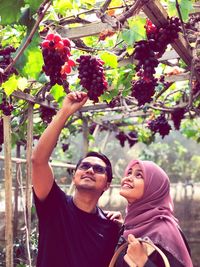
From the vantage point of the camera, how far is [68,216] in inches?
85.5

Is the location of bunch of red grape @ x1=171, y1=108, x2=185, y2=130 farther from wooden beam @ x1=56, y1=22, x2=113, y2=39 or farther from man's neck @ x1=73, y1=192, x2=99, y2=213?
man's neck @ x1=73, y1=192, x2=99, y2=213

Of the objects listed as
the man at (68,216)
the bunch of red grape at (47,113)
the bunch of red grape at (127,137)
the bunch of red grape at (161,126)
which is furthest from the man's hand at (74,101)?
the bunch of red grape at (127,137)

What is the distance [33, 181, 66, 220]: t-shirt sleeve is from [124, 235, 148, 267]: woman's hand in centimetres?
49

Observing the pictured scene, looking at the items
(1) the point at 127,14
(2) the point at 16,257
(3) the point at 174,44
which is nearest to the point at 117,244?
(1) the point at 127,14

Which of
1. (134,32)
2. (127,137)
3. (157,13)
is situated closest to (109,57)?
(134,32)

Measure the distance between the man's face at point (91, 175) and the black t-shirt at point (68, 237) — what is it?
0.44 ft

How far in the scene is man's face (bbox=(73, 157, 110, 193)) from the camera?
227 centimetres

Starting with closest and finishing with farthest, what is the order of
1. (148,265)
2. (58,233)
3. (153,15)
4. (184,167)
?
(148,265) < (58,233) < (153,15) < (184,167)

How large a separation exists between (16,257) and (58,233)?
9.79 feet

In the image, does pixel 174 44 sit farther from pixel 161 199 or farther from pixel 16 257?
pixel 16 257

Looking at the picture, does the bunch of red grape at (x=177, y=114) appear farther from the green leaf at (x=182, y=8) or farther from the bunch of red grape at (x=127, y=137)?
the green leaf at (x=182, y=8)

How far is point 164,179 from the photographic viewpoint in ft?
7.46

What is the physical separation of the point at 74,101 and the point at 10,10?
62cm

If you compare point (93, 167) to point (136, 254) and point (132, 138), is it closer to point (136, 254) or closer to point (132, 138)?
point (136, 254)
